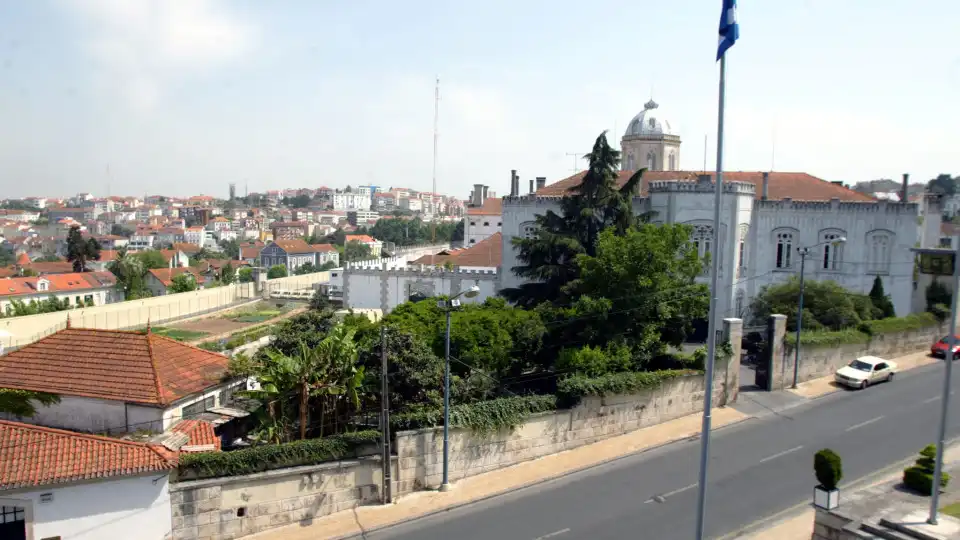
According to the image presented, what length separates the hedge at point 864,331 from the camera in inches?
1146

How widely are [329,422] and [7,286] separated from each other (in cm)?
7128

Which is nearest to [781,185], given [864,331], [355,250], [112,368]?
[864,331]

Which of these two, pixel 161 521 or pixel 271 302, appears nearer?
pixel 161 521

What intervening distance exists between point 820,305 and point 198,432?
90.9 ft

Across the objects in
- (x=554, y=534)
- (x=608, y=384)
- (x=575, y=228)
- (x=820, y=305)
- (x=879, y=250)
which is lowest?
(x=554, y=534)

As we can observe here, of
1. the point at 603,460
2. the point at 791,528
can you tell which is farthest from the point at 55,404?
the point at 791,528

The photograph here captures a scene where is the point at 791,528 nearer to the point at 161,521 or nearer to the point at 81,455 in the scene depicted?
the point at 161,521

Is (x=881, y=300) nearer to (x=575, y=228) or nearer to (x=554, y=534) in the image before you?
(x=575, y=228)

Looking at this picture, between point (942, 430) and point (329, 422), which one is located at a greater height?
point (942, 430)

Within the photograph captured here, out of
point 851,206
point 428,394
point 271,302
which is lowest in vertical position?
point 271,302

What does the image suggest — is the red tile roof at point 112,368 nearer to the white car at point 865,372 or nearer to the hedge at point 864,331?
the hedge at point 864,331

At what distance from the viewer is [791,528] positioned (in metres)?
16.6

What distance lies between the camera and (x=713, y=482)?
1953 cm

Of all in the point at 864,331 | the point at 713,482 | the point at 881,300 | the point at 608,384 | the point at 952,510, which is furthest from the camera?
the point at 881,300
